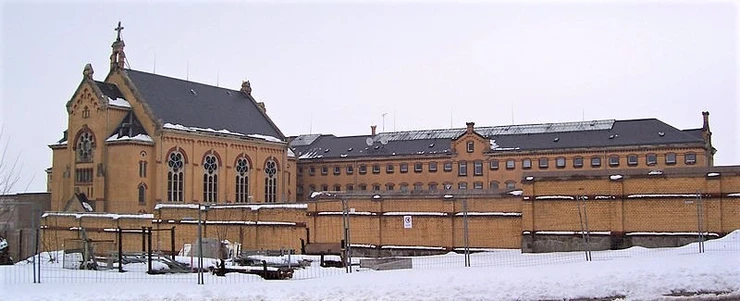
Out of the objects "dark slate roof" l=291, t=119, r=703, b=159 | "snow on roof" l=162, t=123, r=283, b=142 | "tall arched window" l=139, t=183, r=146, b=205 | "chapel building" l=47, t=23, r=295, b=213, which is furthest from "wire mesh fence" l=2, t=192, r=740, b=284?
"dark slate roof" l=291, t=119, r=703, b=159

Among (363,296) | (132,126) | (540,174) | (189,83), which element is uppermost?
(189,83)

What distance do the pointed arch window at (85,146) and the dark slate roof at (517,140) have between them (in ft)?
97.6

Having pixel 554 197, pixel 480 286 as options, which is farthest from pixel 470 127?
pixel 480 286

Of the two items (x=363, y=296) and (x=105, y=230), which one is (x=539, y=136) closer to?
(x=105, y=230)

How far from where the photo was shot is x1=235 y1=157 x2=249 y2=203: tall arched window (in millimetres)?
71750

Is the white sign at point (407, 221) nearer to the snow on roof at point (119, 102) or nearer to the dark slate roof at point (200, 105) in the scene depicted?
the dark slate roof at point (200, 105)

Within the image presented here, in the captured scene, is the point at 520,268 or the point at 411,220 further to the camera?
the point at 411,220

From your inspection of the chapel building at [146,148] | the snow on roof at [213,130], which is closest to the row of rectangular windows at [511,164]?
the snow on roof at [213,130]

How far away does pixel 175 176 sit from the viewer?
6538 centimetres

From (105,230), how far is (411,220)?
20.7 meters

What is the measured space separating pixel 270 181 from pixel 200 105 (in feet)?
32.7

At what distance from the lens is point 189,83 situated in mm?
74250

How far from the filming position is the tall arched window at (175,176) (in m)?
64.8

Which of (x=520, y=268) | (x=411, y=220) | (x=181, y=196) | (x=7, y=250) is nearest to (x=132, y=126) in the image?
(x=181, y=196)
